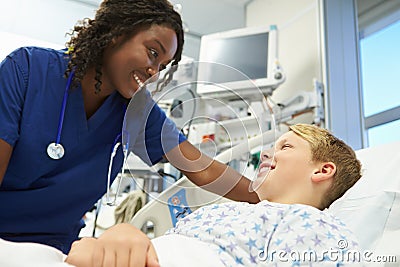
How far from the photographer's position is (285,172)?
1.12 m

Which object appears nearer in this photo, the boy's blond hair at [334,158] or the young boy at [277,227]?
the young boy at [277,227]

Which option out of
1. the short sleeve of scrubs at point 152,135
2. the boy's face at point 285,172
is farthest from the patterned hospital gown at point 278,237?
the short sleeve of scrubs at point 152,135

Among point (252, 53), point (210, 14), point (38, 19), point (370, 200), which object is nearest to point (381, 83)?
point (252, 53)

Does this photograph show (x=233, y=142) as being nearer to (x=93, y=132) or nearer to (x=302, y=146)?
(x=302, y=146)

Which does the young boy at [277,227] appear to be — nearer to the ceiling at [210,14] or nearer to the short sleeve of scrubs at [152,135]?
the short sleeve of scrubs at [152,135]

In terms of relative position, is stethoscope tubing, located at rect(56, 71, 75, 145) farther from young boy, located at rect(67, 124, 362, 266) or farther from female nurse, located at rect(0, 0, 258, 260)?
young boy, located at rect(67, 124, 362, 266)

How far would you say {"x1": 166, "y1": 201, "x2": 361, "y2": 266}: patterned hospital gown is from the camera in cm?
79

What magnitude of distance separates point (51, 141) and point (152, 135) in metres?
0.29

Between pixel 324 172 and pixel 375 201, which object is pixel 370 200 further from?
pixel 324 172

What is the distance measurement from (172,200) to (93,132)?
314 mm

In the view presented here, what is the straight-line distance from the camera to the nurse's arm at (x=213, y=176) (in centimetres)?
120

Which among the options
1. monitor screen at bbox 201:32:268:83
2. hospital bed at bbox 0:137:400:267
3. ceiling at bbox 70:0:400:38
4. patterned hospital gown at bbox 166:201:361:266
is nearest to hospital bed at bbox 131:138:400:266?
hospital bed at bbox 0:137:400:267

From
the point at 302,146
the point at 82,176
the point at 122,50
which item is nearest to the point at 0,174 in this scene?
the point at 82,176

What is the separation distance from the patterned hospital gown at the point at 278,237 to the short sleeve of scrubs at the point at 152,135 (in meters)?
0.37
